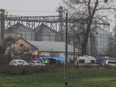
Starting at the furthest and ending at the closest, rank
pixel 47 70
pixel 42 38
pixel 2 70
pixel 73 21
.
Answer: pixel 42 38 < pixel 73 21 < pixel 47 70 < pixel 2 70

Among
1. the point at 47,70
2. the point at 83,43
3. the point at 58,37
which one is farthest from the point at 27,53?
the point at 58,37

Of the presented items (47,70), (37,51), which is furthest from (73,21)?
(37,51)

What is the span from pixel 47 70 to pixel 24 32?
93.2 m

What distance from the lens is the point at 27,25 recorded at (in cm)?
14638

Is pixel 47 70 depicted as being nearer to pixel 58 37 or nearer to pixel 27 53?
pixel 27 53

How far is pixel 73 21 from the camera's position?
247ft

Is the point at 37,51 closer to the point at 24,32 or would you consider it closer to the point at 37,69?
the point at 24,32

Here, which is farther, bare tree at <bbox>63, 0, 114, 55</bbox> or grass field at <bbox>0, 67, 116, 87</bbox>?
bare tree at <bbox>63, 0, 114, 55</bbox>

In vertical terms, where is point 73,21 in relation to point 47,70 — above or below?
above

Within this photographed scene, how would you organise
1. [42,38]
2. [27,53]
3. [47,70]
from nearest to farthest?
[47,70] → [27,53] → [42,38]

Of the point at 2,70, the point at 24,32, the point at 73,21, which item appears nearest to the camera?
the point at 2,70

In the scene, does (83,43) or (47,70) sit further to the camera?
(83,43)

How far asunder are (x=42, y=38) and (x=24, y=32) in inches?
458

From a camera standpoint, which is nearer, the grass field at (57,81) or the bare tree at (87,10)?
the grass field at (57,81)
